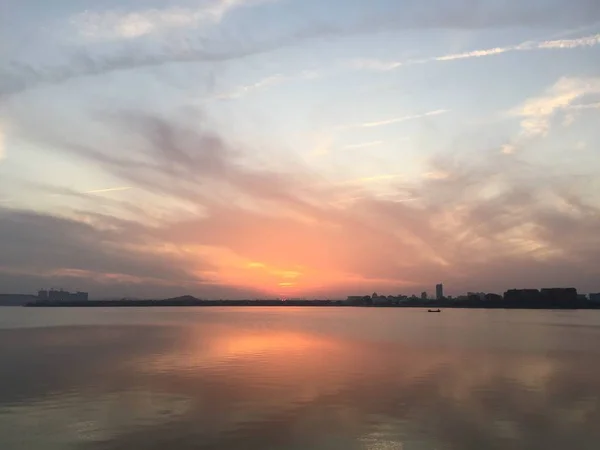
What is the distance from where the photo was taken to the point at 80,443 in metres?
16.1

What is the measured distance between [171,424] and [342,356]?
2299cm

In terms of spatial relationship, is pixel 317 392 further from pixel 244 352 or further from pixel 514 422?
pixel 244 352

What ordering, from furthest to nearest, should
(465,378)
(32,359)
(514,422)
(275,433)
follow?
(32,359) → (465,378) → (514,422) → (275,433)

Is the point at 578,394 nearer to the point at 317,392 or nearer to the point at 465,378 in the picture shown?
the point at 465,378

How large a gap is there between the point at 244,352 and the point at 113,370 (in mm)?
12624

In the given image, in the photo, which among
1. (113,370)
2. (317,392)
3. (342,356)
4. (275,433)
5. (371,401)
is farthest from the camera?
(342,356)

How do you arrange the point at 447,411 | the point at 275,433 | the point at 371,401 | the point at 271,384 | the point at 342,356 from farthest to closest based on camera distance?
the point at 342,356 < the point at 271,384 < the point at 371,401 < the point at 447,411 < the point at 275,433

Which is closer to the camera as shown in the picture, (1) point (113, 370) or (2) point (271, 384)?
(2) point (271, 384)

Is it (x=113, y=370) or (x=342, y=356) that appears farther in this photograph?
(x=342, y=356)

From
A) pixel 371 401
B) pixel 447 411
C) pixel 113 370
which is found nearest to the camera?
pixel 447 411

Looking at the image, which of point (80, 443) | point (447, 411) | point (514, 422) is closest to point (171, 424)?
point (80, 443)

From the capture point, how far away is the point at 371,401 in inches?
893

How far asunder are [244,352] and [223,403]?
66.9 ft

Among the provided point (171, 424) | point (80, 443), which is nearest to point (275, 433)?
point (171, 424)
